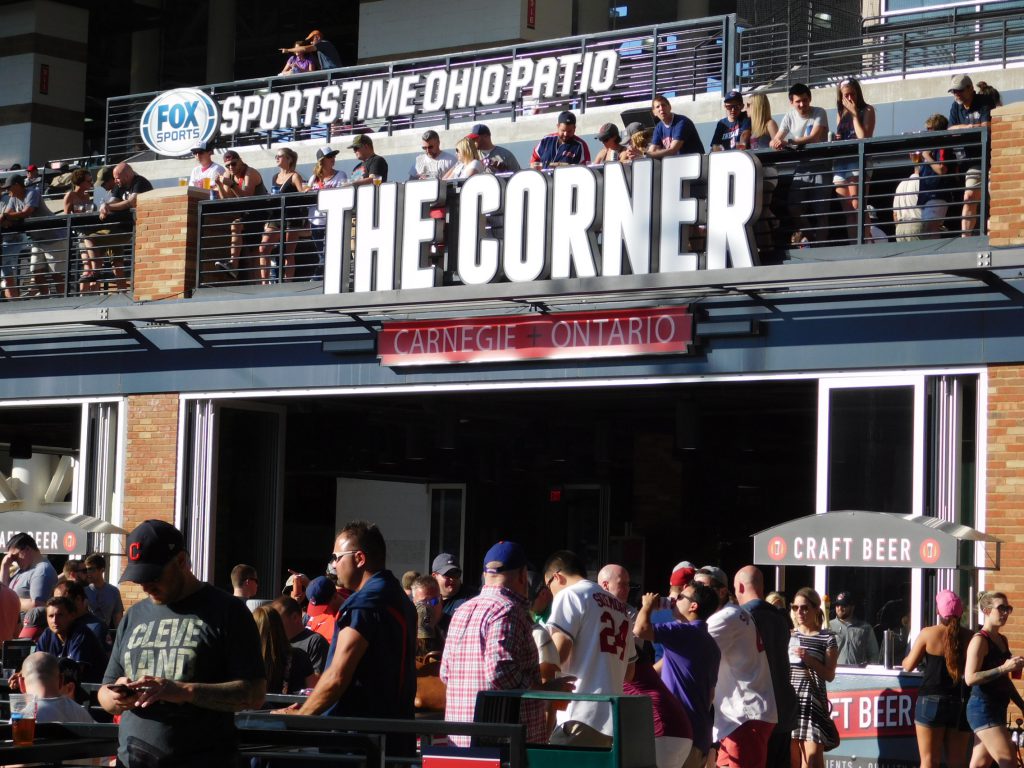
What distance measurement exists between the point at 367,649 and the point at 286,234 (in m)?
10.3

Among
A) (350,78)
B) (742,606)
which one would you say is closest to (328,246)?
(742,606)

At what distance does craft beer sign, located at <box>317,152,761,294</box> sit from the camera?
44.3 ft

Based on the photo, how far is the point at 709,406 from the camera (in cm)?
2067

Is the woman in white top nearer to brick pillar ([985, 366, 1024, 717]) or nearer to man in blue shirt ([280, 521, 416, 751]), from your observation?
brick pillar ([985, 366, 1024, 717])

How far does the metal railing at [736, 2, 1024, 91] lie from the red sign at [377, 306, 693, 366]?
563 cm

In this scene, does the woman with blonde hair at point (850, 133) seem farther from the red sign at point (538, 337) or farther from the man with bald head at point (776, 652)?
the man with bald head at point (776, 652)

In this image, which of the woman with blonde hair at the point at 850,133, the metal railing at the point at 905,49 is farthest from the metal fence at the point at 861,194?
the metal railing at the point at 905,49

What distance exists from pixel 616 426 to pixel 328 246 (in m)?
7.89

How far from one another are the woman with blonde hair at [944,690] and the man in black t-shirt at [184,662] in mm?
6777

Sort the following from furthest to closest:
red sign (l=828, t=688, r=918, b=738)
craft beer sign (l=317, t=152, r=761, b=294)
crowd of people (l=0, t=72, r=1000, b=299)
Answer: craft beer sign (l=317, t=152, r=761, b=294) < crowd of people (l=0, t=72, r=1000, b=299) < red sign (l=828, t=688, r=918, b=738)

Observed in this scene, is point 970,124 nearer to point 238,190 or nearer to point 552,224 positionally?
point 552,224

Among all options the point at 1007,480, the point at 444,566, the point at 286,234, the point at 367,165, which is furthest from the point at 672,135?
the point at 444,566

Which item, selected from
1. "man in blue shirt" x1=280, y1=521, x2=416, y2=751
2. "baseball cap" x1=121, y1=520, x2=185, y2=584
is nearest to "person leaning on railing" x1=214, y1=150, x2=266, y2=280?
"man in blue shirt" x1=280, y1=521, x2=416, y2=751

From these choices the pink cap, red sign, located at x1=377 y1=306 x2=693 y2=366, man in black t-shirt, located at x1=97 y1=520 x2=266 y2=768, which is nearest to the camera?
man in black t-shirt, located at x1=97 y1=520 x2=266 y2=768
